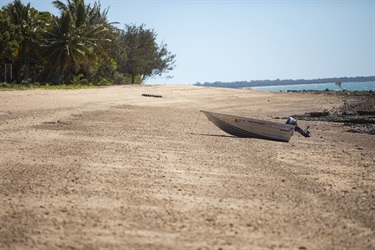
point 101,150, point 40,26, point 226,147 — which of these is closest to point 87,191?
point 101,150

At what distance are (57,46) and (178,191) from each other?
34021 mm

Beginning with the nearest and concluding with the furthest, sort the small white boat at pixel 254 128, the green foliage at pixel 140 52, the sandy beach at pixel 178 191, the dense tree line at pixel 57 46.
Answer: the sandy beach at pixel 178 191 < the small white boat at pixel 254 128 < the dense tree line at pixel 57 46 < the green foliage at pixel 140 52

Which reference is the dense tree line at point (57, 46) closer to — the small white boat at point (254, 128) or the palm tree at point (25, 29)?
the palm tree at point (25, 29)

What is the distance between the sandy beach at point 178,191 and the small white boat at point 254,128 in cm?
39

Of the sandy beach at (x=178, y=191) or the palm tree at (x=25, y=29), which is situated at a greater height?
the palm tree at (x=25, y=29)

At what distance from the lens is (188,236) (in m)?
4.13

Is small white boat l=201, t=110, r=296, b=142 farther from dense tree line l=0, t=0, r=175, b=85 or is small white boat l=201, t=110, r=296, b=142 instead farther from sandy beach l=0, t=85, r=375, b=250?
dense tree line l=0, t=0, r=175, b=85

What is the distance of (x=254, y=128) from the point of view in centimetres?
1228

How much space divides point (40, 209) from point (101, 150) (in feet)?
12.9

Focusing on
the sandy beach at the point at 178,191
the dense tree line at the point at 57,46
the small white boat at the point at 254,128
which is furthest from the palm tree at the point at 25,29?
the small white boat at the point at 254,128

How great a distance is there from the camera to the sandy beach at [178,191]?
13.6ft

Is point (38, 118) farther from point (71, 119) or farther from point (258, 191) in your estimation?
point (258, 191)

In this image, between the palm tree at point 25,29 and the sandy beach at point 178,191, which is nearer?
the sandy beach at point 178,191

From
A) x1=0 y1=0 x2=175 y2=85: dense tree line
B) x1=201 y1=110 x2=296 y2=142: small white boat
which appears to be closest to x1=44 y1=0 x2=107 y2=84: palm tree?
x1=0 y1=0 x2=175 y2=85: dense tree line
